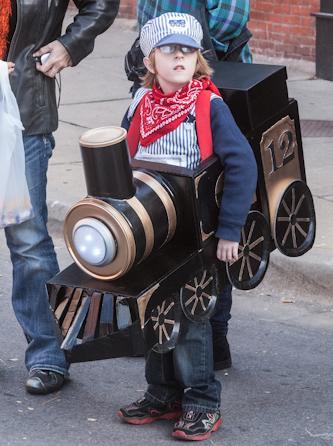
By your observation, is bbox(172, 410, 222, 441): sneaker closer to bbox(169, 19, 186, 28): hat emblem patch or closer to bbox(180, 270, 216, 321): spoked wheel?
bbox(180, 270, 216, 321): spoked wheel

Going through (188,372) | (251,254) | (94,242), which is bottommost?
(188,372)

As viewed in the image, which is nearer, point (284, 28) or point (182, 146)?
point (182, 146)

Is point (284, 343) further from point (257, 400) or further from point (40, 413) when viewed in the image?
point (40, 413)

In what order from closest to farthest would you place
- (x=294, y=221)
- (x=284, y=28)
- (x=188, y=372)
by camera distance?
(x=188, y=372), (x=294, y=221), (x=284, y=28)

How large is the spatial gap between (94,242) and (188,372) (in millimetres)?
681

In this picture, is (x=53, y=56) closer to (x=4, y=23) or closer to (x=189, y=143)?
(x=4, y=23)

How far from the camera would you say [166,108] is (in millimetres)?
4320

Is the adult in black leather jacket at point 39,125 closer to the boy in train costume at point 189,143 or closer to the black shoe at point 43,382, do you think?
the black shoe at point 43,382

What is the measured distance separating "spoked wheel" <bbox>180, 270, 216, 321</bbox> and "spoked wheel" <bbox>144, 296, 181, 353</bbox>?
0.04m

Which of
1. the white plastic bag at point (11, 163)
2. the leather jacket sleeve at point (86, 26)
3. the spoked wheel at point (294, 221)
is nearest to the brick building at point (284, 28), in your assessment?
the leather jacket sleeve at point (86, 26)

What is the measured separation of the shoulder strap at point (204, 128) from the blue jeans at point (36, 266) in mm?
820

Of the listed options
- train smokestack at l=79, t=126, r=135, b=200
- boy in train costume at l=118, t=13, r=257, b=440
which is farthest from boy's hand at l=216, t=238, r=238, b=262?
train smokestack at l=79, t=126, r=135, b=200

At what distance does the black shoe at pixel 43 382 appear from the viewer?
4863 mm

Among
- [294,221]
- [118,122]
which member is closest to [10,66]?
[294,221]
